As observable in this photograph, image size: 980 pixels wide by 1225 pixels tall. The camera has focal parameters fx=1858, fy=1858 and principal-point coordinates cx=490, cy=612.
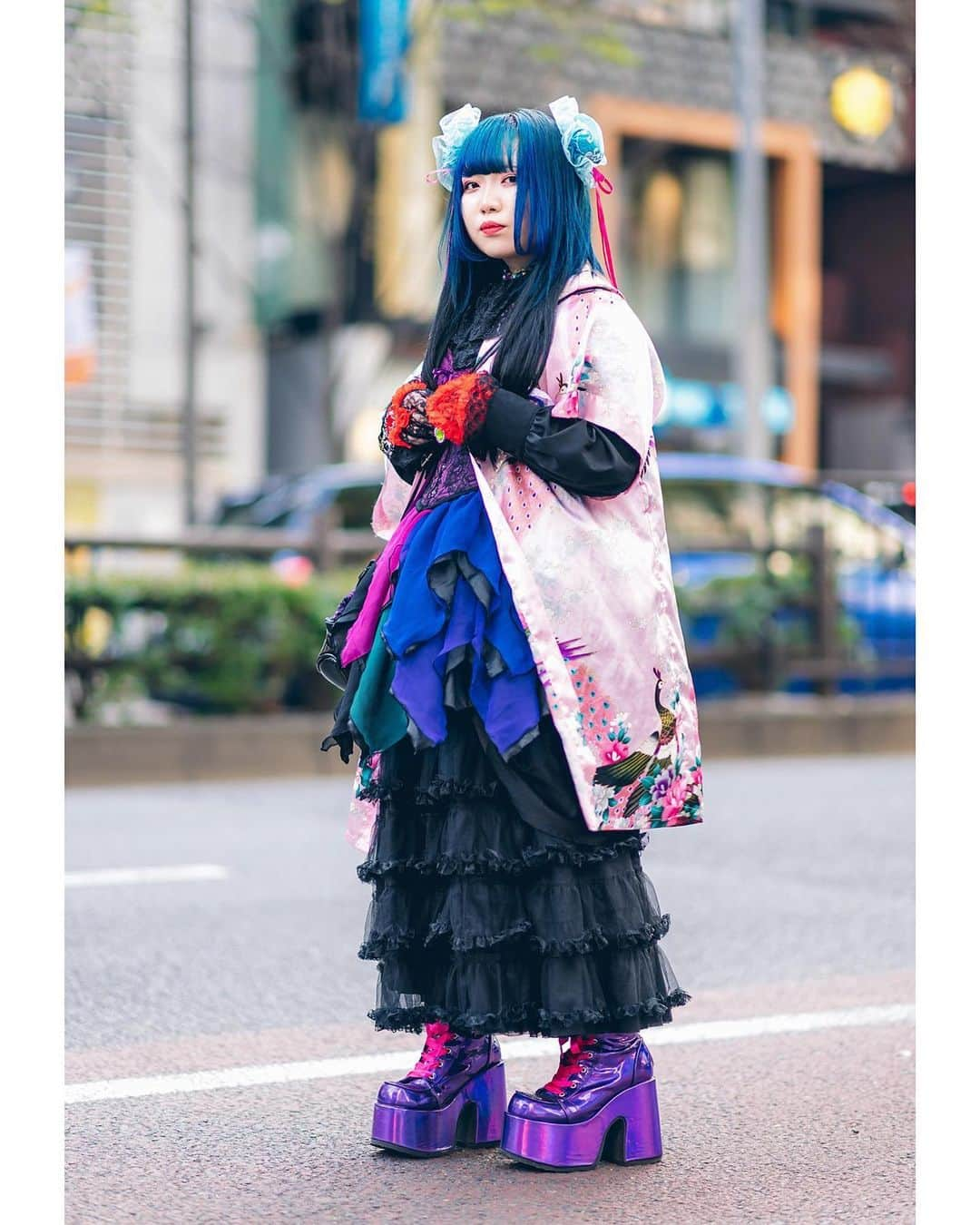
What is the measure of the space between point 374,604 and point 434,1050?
2.50ft

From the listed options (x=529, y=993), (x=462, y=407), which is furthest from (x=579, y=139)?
(x=529, y=993)

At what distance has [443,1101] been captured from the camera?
3.11 metres

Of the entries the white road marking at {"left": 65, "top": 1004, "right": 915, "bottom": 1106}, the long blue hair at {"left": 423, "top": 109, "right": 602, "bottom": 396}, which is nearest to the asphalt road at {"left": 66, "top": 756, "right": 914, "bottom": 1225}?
the white road marking at {"left": 65, "top": 1004, "right": 915, "bottom": 1106}

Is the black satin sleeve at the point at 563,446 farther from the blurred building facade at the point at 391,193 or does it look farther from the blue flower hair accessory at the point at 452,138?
the blurred building facade at the point at 391,193

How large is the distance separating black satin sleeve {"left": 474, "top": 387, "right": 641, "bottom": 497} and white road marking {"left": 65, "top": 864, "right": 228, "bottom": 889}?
3553 mm

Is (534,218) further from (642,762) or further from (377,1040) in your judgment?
(377,1040)

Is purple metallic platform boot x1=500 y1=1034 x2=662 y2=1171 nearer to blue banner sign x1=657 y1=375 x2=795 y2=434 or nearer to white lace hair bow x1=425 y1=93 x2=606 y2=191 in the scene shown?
white lace hair bow x1=425 y1=93 x2=606 y2=191

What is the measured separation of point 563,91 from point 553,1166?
22638mm

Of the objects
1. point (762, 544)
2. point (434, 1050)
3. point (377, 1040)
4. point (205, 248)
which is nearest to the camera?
point (434, 1050)

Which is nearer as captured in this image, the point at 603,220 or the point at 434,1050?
the point at 434,1050

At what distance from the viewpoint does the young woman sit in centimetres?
295

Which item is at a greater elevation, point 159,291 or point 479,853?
point 159,291
